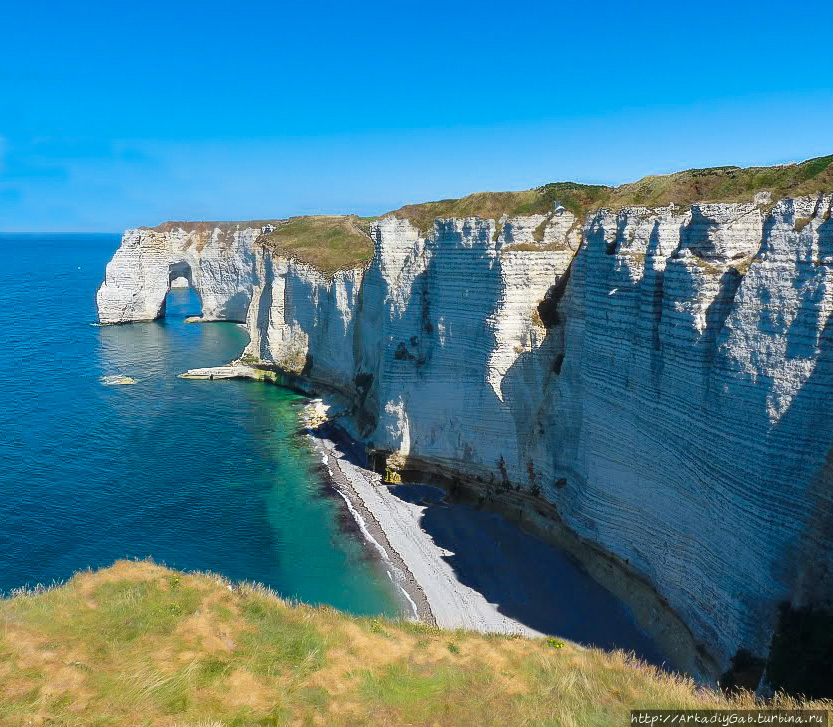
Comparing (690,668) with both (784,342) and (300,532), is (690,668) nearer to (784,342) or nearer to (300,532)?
(784,342)

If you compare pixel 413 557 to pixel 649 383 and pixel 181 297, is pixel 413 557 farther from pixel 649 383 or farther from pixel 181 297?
pixel 181 297

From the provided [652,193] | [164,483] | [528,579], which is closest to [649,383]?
[652,193]

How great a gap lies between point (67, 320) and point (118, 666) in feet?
257

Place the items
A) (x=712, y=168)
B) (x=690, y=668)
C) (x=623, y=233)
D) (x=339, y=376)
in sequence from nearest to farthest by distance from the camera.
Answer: (x=690, y=668) < (x=623, y=233) < (x=712, y=168) < (x=339, y=376)

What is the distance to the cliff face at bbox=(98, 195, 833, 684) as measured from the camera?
15.2 metres

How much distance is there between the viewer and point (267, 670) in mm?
12648

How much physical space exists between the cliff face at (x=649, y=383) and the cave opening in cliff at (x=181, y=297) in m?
59.1

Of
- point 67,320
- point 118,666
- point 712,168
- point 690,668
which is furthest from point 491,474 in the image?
point 67,320

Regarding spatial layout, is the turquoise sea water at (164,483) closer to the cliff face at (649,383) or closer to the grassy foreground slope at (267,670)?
the cliff face at (649,383)

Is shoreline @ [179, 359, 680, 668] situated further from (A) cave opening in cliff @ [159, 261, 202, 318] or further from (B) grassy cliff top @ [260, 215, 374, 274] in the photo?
(A) cave opening in cliff @ [159, 261, 202, 318]

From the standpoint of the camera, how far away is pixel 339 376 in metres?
47.5

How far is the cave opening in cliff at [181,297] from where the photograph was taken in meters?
83.9

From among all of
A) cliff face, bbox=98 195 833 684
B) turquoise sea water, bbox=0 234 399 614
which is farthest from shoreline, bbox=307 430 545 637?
cliff face, bbox=98 195 833 684

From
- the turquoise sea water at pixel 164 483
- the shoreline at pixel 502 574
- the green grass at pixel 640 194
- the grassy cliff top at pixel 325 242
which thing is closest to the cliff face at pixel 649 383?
the green grass at pixel 640 194
